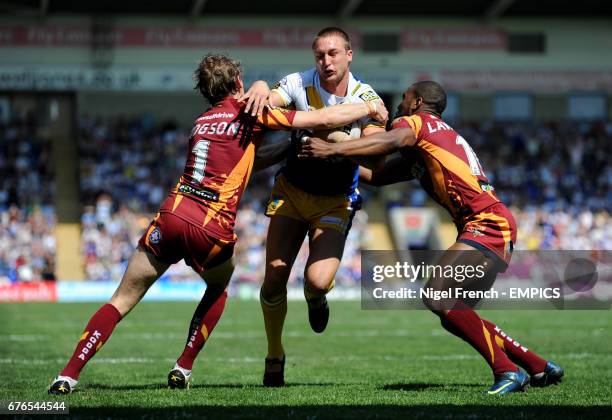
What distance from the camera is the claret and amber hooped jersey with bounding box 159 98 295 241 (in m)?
7.20

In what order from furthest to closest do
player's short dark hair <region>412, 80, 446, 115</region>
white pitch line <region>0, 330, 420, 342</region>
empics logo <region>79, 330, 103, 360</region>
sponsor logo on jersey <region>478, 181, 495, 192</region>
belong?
white pitch line <region>0, 330, 420, 342</region>, player's short dark hair <region>412, 80, 446, 115</region>, sponsor logo on jersey <region>478, 181, 495, 192</region>, empics logo <region>79, 330, 103, 360</region>

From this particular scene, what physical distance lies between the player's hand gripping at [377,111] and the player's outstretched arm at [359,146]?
41 cm

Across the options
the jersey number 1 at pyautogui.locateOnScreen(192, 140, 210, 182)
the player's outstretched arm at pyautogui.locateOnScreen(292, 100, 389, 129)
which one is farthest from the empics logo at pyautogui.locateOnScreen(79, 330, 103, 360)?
the player's outstretched arm at pyautogui.locateOnScreen(292, 100, 389, 129)

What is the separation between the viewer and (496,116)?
1480 inches

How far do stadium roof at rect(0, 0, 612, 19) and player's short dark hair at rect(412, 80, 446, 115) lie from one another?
2588 centimetres

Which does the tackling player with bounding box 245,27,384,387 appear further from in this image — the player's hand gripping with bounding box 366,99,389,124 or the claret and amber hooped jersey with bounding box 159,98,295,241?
the claret and amber hooped jersey with bounding box 159,98,295,241

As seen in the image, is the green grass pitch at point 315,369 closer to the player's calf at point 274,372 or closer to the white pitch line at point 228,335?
the white pitch line at point 228,335

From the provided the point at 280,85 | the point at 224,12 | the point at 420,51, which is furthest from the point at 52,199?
the point at 280,85

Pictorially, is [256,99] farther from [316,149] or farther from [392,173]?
[392,173]

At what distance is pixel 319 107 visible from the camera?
26.0 ft

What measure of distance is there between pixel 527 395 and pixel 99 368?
4870 mm

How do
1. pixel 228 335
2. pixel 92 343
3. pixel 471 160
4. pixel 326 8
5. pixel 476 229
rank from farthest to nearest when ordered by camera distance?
pixel 326 8
pixel 228 335
pixel 471 160
pixel 476 229
pixel 92 343

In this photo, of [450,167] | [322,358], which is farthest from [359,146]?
[322,358]

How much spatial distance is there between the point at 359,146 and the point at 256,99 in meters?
0.89
